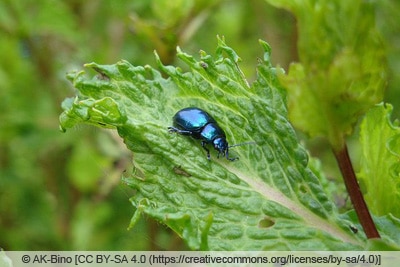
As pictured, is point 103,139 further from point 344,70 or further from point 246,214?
point 344,70

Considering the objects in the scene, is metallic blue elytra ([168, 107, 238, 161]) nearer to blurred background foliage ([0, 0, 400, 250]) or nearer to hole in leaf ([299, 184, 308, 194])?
hole in leaf ([299, 184, 308, 194])

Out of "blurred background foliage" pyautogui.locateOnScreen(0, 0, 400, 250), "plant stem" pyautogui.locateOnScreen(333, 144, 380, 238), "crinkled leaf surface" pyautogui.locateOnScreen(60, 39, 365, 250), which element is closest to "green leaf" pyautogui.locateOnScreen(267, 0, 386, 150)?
"plant stem" pyautogui.locateOnScreen(333, 144, 380, 238)

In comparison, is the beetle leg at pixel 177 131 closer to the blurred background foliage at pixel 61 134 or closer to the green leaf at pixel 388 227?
the green leaf at pixel 388 227

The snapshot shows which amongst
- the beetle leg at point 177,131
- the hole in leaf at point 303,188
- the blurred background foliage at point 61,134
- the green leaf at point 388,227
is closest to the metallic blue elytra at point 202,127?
the beetle leg at point 177,131

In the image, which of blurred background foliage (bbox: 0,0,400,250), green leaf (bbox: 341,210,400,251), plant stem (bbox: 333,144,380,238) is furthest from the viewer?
blurred background foliage (bbox: 0,0,400,250)

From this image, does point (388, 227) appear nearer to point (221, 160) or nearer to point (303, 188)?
point (303, 188)
